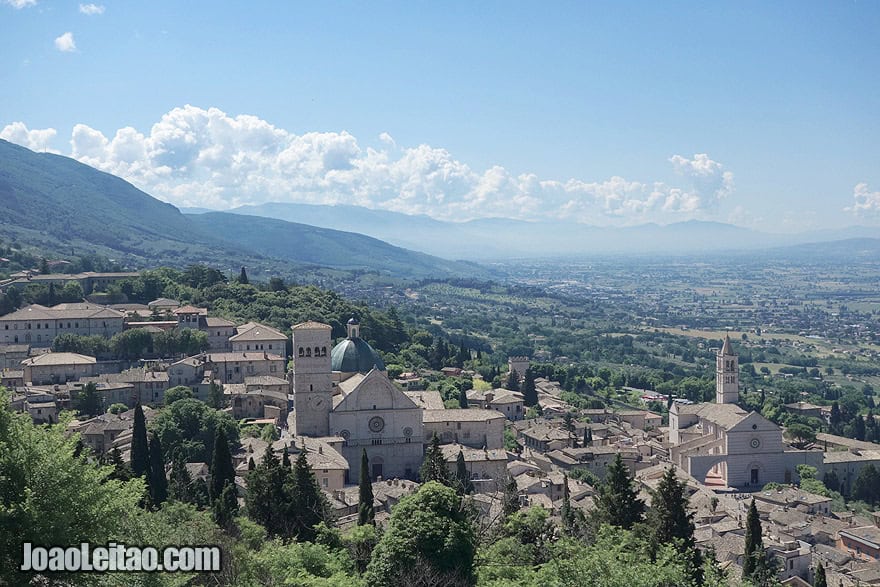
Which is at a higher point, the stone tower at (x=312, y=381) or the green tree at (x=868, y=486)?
the stone tower at (x=312, y=381)

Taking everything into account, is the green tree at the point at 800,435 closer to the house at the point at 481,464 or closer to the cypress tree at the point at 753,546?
the house at the point at 481,464

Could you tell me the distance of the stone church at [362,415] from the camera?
55906 mm

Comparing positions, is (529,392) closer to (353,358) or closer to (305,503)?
(353,358)

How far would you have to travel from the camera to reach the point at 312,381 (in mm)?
56781

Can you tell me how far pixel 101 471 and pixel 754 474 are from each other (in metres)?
55.9

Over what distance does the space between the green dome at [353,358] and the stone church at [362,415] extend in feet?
21.6

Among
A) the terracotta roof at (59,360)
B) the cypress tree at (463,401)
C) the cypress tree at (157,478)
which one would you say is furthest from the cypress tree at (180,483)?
the cypress tree at (463,401)

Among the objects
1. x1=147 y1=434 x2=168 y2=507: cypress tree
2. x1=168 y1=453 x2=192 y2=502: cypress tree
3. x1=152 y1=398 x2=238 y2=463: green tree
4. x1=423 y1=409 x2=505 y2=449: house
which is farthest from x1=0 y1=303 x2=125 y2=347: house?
x1=147 y1=434 x2=168 y2=507: cypress tree

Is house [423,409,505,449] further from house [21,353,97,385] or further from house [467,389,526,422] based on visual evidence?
house [21,353,97,385]

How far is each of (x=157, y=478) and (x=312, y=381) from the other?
45.7 feet

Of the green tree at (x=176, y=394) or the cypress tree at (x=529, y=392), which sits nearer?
the green tree at (x=176, y=394)

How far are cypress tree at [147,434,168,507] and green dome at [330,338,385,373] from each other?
19.8 meters

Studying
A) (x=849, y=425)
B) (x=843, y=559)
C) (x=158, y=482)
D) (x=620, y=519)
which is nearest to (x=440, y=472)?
(x=620, y=519)

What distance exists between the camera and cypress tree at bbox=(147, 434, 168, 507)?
1724 inches
